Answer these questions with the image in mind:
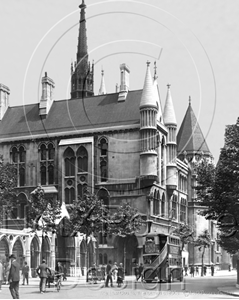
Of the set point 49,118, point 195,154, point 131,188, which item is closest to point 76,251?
point 131,188

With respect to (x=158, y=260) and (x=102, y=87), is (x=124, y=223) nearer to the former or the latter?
(x=158, y=260)

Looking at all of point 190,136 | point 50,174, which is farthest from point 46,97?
point 190,136

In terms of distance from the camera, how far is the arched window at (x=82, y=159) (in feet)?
262

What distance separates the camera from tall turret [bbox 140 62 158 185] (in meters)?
75.6

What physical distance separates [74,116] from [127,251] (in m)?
20.5

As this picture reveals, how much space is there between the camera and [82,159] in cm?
8025

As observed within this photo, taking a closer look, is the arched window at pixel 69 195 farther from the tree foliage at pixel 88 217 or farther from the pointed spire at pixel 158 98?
the tree foliage at pixel 88 217

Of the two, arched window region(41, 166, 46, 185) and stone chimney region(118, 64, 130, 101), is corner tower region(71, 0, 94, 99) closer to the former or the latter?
stone chimney region(118, 64, 130, 101)

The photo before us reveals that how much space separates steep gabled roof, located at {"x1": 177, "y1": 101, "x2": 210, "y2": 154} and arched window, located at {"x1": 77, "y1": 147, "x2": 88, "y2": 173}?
34.0 metres

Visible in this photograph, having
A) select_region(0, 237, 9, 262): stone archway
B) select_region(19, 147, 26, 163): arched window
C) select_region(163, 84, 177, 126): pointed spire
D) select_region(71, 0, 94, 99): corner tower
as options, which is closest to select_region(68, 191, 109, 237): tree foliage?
select_region(0, 237, 9, 262): stone archway

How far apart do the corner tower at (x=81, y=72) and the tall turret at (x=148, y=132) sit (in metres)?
Result: 43.4

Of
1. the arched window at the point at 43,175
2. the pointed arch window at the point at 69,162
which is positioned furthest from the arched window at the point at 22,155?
the pointed arch window at the point at 69,162

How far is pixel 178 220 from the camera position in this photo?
304 ft

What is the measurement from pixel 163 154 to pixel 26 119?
20.5 metres
